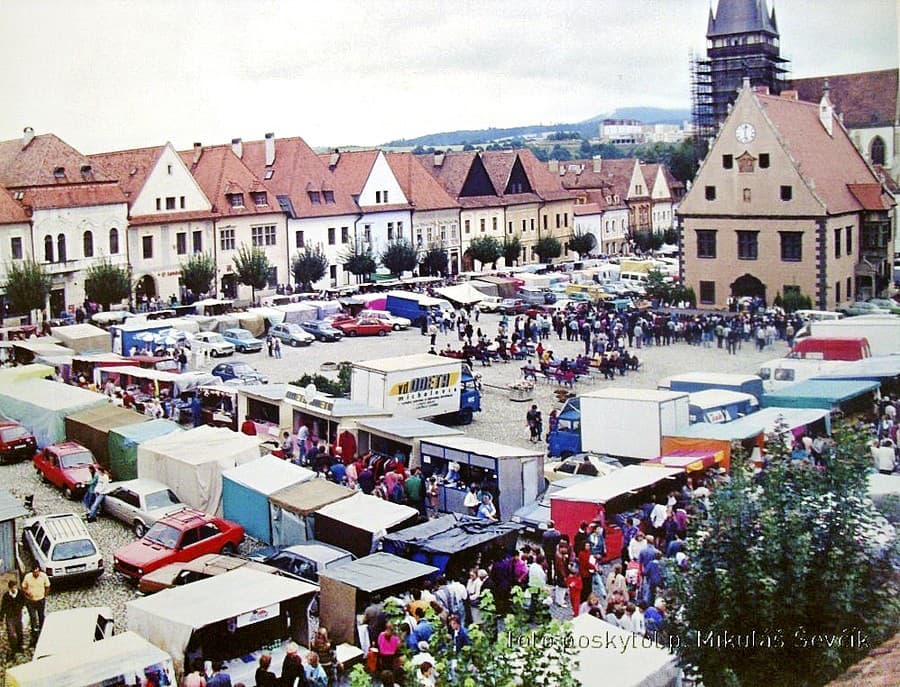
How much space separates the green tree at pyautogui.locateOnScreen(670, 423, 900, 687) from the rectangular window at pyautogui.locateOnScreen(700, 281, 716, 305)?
44.6 ft

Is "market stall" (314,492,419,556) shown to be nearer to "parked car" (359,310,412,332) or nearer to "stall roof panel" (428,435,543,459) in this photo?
"stall roof panel" (428,435,543,459)

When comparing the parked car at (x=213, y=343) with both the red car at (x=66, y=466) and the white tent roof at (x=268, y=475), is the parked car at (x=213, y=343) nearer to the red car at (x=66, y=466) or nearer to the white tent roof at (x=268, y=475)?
the red car at (x=66, y=466)

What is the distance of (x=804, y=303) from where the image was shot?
18.0 metres

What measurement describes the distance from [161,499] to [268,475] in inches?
41.9

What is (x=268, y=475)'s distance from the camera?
1084 cm

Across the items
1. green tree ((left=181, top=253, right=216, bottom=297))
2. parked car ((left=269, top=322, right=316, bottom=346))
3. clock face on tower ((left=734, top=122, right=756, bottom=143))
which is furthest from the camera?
green tree ((left=181, top=253, right=216, bottom=297))

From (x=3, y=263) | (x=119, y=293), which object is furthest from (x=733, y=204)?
(x=3, y=263)

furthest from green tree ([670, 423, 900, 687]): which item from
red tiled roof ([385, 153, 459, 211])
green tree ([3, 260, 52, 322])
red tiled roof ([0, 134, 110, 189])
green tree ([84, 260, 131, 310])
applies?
red tiled roof ([385, 153, 459, 211])

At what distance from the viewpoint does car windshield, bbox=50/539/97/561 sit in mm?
9306

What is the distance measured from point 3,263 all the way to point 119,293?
13.7ft

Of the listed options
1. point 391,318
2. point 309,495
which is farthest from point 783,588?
point 391,318

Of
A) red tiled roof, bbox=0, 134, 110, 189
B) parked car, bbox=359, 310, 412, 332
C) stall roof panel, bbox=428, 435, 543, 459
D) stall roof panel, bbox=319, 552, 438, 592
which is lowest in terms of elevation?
stall roof panel, bbox=319, 552, 438, 592

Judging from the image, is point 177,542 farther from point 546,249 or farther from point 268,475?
point 546,249

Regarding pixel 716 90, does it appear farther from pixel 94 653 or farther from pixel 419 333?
pixel 94 653
